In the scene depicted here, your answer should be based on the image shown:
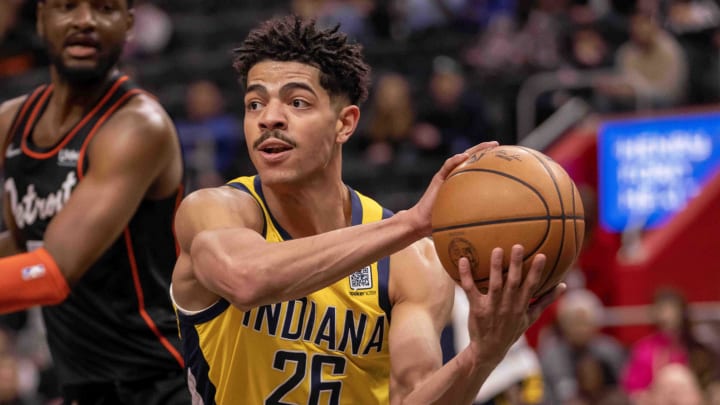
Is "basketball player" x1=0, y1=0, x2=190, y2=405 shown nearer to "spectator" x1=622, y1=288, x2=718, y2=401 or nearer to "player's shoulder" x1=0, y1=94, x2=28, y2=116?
"player's shoulder" x1=0, y1=94, x2=28, y2=116

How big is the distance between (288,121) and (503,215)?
79 cm

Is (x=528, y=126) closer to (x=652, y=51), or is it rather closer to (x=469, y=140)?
(x=469, y=140)

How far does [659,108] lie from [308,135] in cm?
847

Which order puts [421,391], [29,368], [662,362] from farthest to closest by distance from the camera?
1. [29,368]
2. [662,362]
3. [421,391]

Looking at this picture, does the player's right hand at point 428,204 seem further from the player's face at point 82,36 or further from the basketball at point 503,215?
the player's face at point 82,36

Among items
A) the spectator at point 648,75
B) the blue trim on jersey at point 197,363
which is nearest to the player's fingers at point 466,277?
the blue trim on jersey at point 197,363

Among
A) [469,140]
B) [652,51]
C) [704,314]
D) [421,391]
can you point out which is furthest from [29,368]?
[421,391]

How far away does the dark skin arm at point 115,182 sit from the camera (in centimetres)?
447

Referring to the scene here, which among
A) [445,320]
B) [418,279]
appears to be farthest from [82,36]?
[445,320]

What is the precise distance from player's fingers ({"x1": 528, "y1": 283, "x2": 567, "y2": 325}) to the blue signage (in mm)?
7960

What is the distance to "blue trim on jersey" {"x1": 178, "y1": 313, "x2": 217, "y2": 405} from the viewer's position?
3.93m

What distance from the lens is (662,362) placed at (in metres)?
9.19

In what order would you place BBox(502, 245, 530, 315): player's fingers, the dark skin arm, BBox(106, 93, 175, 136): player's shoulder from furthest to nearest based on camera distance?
BBox(106, 93, 175, 136): player's shoulder → the dark skin arm → BBox(502, 245, 530, 315): player's fingers

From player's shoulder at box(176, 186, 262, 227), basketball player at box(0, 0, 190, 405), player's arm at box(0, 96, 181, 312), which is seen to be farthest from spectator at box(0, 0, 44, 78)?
player's shoulder at box(176, 186, 262, 227)
